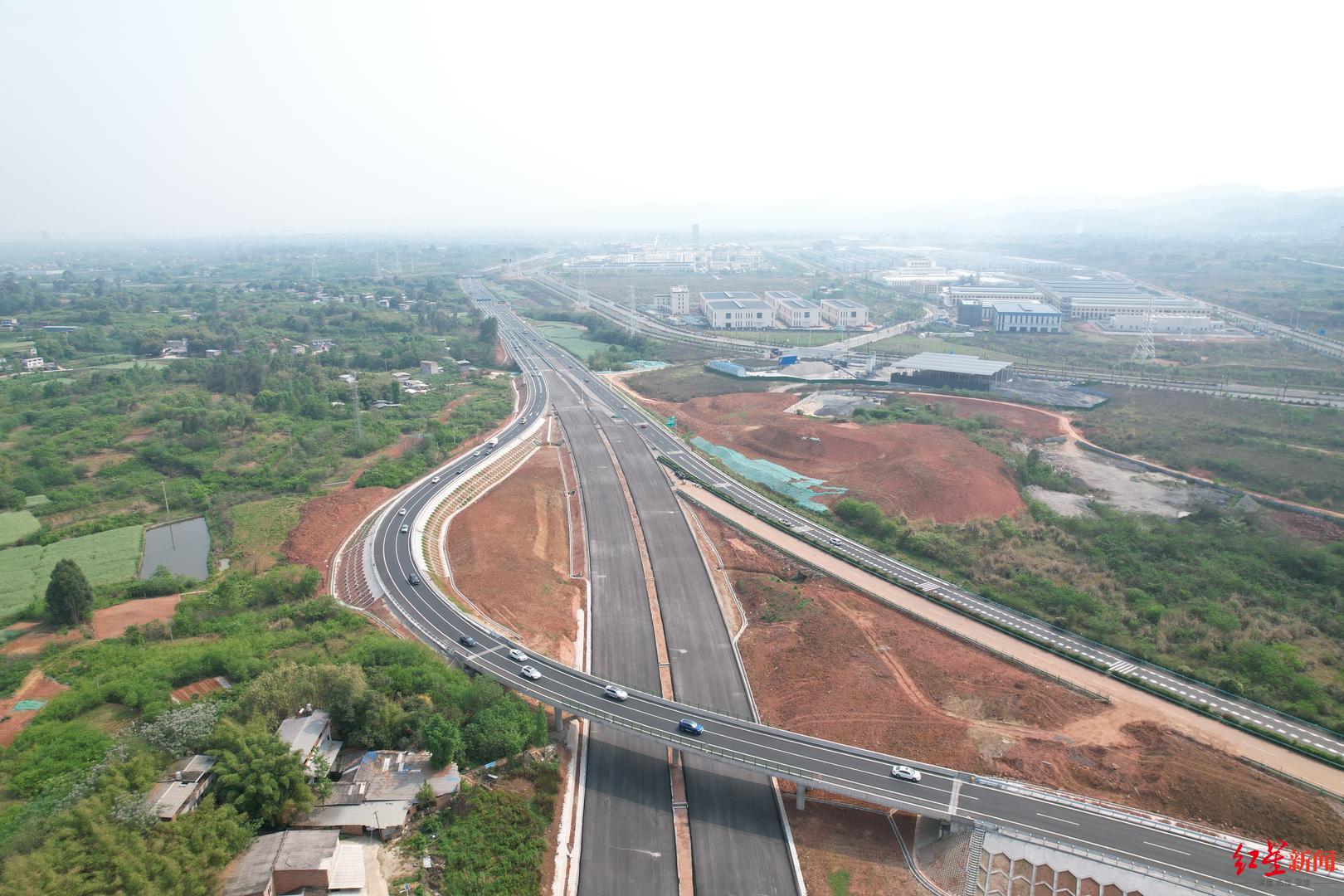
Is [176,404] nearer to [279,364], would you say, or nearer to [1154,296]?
[279,364]

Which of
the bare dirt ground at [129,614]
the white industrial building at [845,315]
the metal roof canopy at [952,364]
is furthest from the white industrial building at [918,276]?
the bare dirt ground at [129,614]

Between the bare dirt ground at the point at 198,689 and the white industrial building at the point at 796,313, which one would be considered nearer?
the bare dirt ground at the point at 198,689

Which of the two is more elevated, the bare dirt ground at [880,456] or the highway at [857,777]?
the bare dirt ground at [880,456]

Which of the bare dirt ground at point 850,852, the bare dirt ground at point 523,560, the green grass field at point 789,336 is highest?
the green grass field at point 789,336

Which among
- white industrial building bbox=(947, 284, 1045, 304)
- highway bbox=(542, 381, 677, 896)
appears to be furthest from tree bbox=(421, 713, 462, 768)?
white industrial building bbox=(947, 284, 1045, 304)

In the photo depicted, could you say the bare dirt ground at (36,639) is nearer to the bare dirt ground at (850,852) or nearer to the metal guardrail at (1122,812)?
the bare dirt ground at (850,852)

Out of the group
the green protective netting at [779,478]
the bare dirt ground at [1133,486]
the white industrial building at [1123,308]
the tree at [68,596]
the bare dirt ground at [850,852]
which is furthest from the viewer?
the white industrial building at [1123,308]

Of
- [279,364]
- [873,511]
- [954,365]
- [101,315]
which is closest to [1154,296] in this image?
[954,365]

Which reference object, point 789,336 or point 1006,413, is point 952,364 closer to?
point 1006,413
